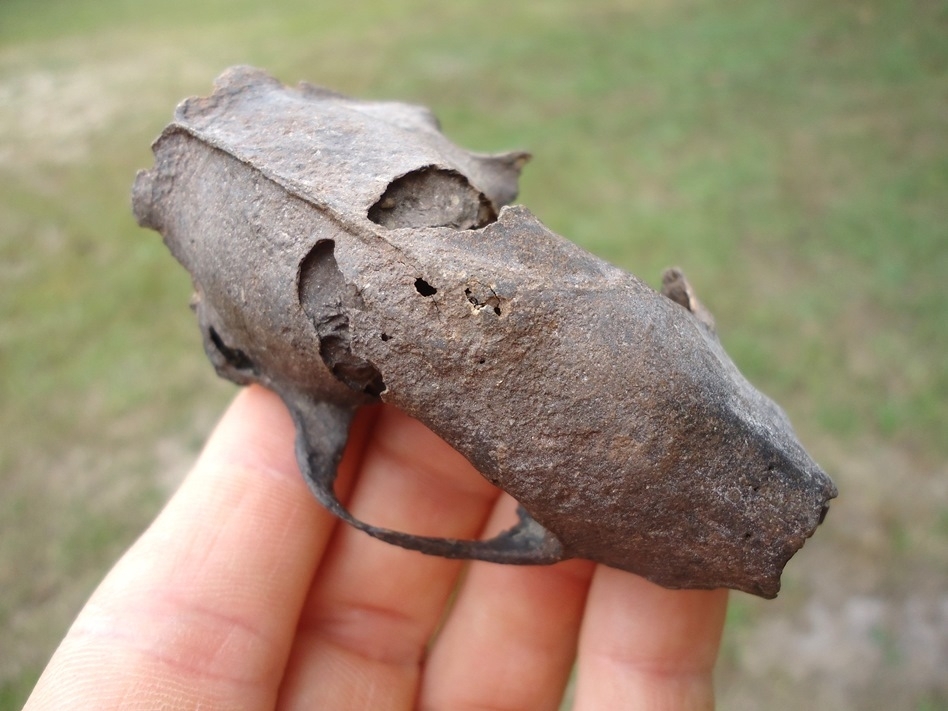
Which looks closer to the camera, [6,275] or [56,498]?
[56,498]

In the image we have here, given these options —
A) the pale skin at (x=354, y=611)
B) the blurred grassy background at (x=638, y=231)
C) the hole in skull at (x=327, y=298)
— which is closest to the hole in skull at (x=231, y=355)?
the pale skin at (x=354, y=611)

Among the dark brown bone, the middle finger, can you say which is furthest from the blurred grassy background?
the dark brown bone

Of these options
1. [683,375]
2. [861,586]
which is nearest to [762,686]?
[861,586]

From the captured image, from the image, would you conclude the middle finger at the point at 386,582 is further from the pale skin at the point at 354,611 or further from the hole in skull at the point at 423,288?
the hole in skull at the point at 423,288

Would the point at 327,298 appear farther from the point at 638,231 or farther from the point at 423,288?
the point at 638,231

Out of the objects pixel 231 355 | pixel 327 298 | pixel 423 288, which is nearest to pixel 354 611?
pixel 231 355

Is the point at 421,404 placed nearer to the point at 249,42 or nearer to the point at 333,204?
the point at 333,204

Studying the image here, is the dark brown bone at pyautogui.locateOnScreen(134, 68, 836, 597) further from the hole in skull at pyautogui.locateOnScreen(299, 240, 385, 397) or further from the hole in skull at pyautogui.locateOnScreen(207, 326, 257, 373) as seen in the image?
the hole in skull at pyautogui.locateOnScreen(207, 326, 257, 373)
